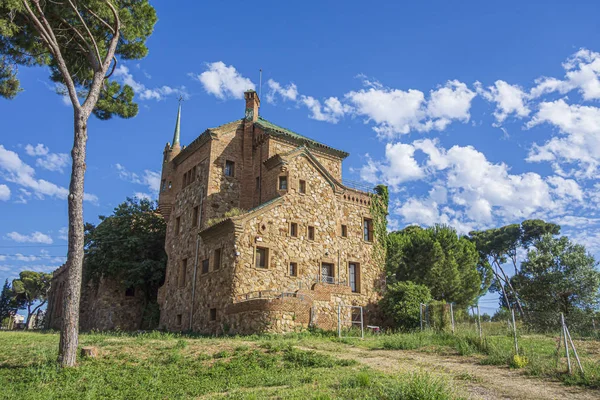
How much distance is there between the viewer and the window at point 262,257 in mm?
25812

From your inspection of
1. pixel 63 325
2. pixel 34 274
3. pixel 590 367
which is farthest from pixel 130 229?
pixel 34 274

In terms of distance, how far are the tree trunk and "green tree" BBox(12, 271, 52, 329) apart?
207ft

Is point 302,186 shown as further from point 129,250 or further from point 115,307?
point 115,307

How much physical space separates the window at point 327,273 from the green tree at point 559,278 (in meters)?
21.4

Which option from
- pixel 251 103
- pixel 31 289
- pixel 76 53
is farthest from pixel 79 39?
pixel 31 289

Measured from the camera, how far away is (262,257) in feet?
85.6

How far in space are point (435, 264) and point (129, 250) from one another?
23020 mm

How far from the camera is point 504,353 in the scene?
15078mm

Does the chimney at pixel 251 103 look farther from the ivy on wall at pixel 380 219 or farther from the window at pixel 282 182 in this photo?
the ivy on wall at pixel 380 219

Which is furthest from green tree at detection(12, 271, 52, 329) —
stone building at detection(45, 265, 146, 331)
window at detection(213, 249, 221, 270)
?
window at detection(213, 249, 221, 270)

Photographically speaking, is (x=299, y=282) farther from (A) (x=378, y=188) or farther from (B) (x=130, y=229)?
(B) (x=130, y=229)

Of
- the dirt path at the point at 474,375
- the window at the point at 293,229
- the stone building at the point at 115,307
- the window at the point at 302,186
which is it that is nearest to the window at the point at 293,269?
the window at the point at 293,229

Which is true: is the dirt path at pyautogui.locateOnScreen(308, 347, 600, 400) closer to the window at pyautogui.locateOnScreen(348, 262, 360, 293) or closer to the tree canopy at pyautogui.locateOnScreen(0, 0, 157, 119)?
the window at pyautogui.locateOnScreen(348, 262, 360, 293)

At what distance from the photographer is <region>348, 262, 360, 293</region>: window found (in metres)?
29.5
